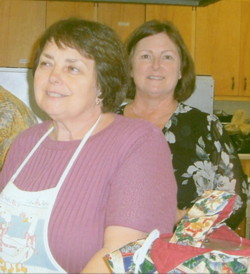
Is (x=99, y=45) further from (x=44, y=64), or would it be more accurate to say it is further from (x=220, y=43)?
(x=220, y=43)

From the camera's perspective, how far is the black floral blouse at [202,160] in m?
1.70

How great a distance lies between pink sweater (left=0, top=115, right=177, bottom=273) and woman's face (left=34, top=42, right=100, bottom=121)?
0.09 m

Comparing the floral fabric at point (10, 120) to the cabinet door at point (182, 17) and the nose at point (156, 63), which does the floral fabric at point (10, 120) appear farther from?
the cabinet door at point (182, 17)

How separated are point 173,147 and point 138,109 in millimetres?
248

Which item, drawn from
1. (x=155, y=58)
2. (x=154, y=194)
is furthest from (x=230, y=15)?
(x=154, y=194)

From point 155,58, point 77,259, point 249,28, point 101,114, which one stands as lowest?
point 77,259

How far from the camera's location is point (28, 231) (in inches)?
44.7

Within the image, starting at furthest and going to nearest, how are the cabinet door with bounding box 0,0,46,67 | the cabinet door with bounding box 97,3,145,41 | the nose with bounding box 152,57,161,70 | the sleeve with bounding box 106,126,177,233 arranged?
the cabinet door with bounding box 97,3,145,41
the cabinet door with bounding box 0,0,46,67
the nose with bounding box 152,57,161,70
the sleeve with bounding box 106,126,177,233

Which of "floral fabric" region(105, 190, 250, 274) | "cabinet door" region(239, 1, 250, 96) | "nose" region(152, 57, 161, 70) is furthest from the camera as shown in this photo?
"cabinet door" region(239, 1, 250, 96)

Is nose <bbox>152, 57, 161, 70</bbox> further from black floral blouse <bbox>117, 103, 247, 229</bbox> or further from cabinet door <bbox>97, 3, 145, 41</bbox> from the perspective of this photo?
cabinet door <bbox>97, 3, 145, 41</bbox>

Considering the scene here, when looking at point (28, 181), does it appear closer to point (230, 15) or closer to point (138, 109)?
point (138, 109)

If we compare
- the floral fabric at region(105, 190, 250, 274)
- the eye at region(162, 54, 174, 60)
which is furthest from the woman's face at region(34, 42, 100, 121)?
the eye at region(162, 54, 174, 60)

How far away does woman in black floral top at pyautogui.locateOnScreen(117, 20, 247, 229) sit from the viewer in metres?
1.71

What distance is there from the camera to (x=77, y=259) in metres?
1.10
